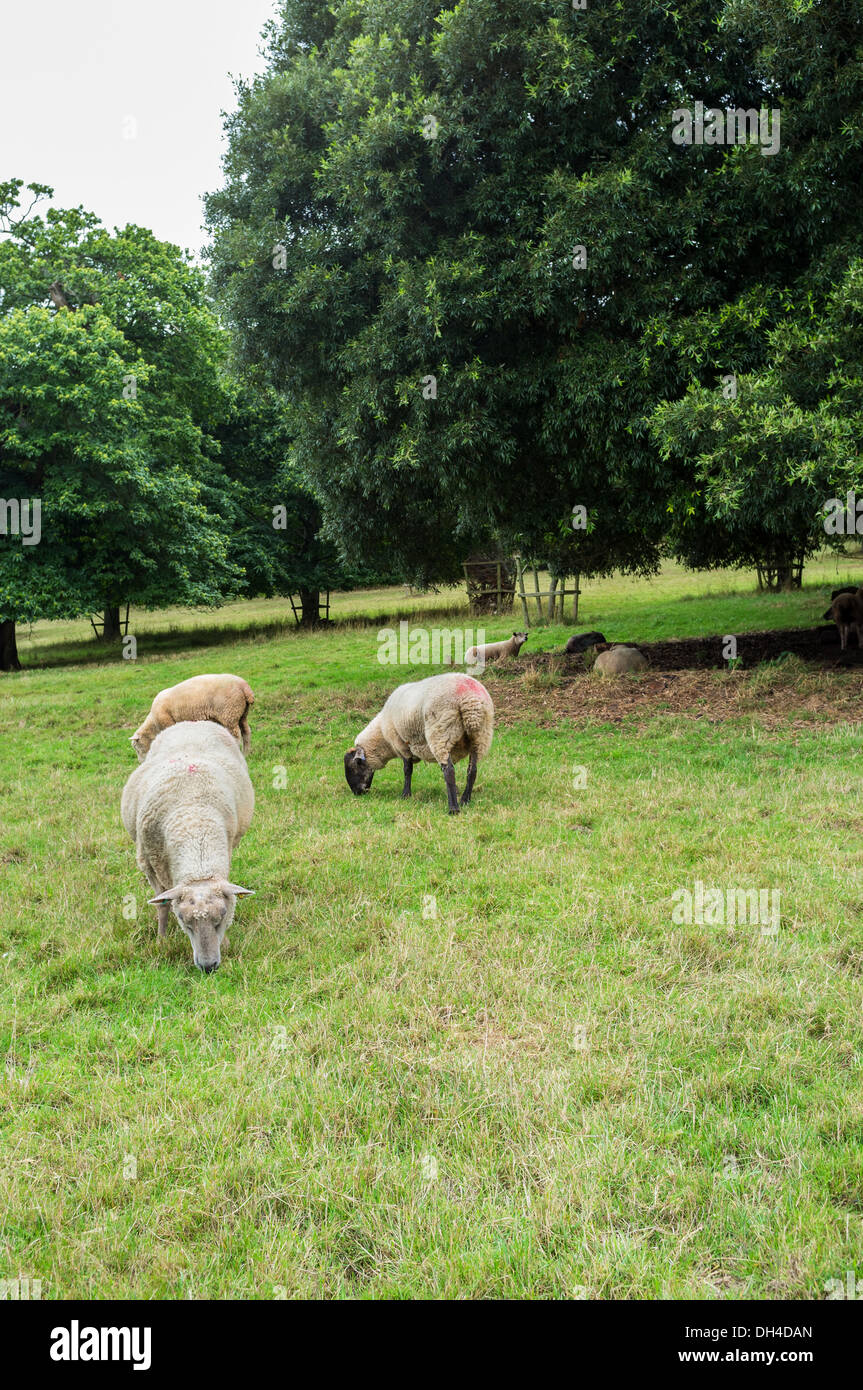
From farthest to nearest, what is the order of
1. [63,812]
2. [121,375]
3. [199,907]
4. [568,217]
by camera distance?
[121,375], [568,217], [63,812], [199,907]

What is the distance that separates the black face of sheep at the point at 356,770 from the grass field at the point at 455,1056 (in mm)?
768

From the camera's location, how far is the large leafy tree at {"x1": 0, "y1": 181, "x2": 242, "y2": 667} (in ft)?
86.9

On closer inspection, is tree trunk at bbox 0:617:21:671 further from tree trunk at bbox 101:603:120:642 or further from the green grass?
tree trunk at bbox 101:603:120:642

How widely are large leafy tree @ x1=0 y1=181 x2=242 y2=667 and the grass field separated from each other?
21077mm

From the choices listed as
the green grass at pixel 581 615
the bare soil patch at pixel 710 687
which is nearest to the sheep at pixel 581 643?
the bare soil patch at pixel 710 687

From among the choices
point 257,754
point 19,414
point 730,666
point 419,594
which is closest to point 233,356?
point 257,754

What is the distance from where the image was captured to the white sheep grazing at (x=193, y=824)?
5.38m

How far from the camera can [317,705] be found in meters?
16.3

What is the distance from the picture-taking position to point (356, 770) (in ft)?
33.3

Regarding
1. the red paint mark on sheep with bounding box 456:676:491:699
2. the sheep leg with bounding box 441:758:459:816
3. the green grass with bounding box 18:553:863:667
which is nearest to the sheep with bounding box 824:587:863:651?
the green grass with bounding box 18:553:863:667

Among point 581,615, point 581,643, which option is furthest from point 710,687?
point 581,615
